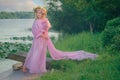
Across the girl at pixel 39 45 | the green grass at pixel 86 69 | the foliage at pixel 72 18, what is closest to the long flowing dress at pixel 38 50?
the girl at pixel 39 45

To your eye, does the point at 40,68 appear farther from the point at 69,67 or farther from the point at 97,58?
the point at 97,58

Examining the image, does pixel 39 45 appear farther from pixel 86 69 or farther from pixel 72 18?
pixel 72 18

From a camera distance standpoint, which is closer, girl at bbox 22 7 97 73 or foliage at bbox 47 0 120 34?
girl at bbox 22 7 97 73

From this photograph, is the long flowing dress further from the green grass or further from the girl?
the green grass

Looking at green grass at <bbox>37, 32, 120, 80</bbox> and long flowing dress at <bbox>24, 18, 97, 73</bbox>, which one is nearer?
green grass at <bbox>37, 32, 120, 80</bbox>

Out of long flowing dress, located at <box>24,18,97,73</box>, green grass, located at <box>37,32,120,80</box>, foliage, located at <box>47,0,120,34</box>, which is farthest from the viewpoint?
foliage, located at <box>47,0,120,34</box>

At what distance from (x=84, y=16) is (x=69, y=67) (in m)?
15.9

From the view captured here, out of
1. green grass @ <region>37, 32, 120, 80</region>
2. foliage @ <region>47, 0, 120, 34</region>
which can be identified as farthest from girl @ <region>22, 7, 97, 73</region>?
foliage @ <region>47, 0, 120, 34</region>

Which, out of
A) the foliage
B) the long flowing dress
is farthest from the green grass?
the foliage

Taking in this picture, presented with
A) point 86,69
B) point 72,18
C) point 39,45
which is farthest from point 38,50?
point 72,18

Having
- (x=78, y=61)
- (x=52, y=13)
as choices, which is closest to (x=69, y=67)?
(x=78, y=61)

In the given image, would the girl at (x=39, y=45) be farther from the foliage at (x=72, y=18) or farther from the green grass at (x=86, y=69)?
the foliage at (x=72, y=18)

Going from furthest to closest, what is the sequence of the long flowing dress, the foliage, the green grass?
the foliage
the long flowing dress
the green grass

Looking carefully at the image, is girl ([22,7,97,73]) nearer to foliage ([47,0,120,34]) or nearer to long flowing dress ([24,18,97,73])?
long flowing dress ([24,18,97,73])
